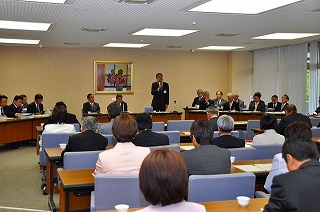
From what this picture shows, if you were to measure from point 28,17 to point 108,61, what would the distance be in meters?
7.51

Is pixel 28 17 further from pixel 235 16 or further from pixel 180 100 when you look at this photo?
pixel 180 100

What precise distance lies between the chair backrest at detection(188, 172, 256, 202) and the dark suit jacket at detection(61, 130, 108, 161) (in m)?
2.10

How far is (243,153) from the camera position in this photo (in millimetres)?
4812

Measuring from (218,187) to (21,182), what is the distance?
4942 mm

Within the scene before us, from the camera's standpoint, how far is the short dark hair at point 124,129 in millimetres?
3947

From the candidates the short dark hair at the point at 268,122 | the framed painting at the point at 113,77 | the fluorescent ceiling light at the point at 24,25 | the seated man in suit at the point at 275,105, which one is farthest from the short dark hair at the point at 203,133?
the framed painting at the point at 113,77

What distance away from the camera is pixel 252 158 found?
490 cm

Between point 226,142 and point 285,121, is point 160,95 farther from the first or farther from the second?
point 226,142

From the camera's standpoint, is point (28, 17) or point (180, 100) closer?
point (28, 17)

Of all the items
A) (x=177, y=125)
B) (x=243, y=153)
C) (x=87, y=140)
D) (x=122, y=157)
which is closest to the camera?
(x=122, y=157)

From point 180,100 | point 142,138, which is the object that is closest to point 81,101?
point 180,100

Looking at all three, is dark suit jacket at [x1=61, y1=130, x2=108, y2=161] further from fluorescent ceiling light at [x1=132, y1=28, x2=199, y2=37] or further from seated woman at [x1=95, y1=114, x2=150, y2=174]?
fluorescent ceiling light at [x1=132, y1=28, x2=199, y2=37]

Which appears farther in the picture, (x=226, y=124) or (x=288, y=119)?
(x=288, y=119)

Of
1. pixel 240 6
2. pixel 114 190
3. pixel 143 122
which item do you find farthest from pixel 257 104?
pixel 114 190
